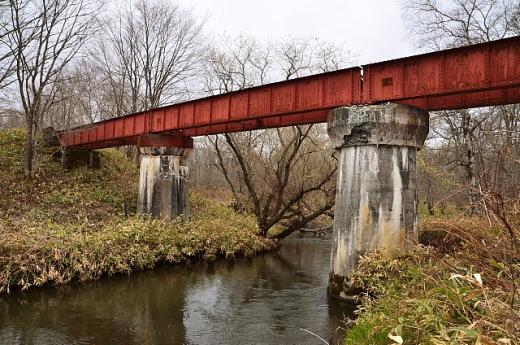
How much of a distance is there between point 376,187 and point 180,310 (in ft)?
16.9

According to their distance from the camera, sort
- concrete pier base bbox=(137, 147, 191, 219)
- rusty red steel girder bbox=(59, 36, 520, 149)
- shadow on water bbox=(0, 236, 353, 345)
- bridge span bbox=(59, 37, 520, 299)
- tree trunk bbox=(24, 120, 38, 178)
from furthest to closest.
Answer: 1. tree trunk bbox=(24, 120, 38, 178)
2. concrete pier base bbox=(137, 147, 191, 219)
3. bridge span bbox=(59, 37, 520, 299)
4. rusty red steel girder bbox=(59, 36, 520, 149)
5. shadow on water bbox=(0, 236, 353, 345)

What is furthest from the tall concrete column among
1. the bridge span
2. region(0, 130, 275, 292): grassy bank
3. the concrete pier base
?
the concrete pier base

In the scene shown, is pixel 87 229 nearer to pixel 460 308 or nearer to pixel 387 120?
pixel 387 120

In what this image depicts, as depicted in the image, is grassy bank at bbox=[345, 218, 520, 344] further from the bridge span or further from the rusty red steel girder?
the rusty red steel girder

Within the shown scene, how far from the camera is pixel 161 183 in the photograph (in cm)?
1700

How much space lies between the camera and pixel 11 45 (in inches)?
734

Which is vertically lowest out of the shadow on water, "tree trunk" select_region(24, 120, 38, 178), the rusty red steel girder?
the shadow on water

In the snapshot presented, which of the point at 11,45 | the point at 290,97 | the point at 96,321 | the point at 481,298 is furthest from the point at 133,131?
the point at 481,298

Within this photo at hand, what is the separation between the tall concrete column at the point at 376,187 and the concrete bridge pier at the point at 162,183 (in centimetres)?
903

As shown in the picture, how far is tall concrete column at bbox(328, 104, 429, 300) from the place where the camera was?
9336 mm

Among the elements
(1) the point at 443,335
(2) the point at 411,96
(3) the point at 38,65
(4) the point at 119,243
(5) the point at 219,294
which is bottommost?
(5) the point at 219,294

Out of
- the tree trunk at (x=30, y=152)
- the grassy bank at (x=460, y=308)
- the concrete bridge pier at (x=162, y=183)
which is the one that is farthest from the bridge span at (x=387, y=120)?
the tree trunk at (x=30, y=152)

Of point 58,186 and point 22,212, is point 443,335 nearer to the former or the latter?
point 22,212

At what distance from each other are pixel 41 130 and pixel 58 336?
18.3 m
